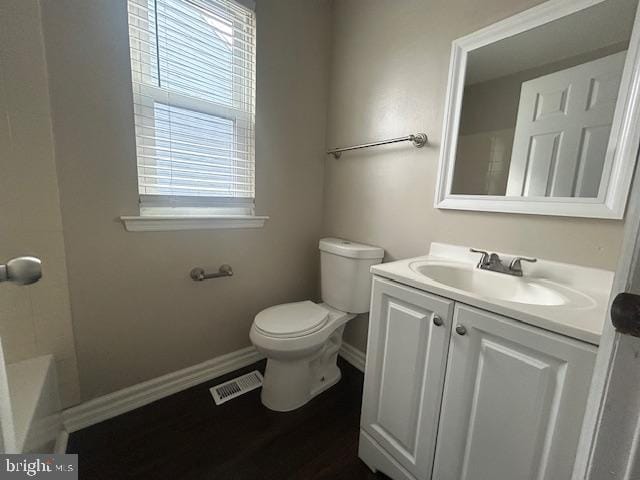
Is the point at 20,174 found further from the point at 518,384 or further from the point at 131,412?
the point at 518,384

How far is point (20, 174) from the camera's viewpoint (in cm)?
102

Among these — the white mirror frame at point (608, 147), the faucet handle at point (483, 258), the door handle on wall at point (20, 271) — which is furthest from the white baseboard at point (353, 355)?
the door handle on wall at point (20, 271)

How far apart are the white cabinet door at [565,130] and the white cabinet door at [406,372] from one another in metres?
0.64

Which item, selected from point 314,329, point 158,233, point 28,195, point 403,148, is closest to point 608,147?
point 403,148

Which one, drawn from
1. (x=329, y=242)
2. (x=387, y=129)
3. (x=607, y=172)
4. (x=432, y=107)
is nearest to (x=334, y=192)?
(x=329, y=242)

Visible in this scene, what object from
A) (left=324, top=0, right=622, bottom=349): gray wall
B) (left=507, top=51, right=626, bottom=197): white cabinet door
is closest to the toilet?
(left=324, top=0, right=622, bottom=349): gray wall

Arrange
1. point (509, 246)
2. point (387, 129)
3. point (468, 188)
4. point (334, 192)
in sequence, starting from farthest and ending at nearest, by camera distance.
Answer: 1. point (334, 192)
2. point (387, 129)
3. point (468, 188)
4. point (509, 246)


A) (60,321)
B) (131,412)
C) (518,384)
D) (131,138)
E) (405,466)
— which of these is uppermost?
(131,138)

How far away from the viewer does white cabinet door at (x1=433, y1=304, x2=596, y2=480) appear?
0.63 meters

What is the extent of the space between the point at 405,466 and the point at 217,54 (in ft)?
6.62

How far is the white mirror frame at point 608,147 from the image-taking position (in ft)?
2.75

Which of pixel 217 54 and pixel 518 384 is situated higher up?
pixel 217 54

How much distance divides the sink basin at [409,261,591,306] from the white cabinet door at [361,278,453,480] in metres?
0.15

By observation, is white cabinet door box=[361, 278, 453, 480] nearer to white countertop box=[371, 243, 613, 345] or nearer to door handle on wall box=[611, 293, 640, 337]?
white countertop box=[371, 243, 613, 345]
